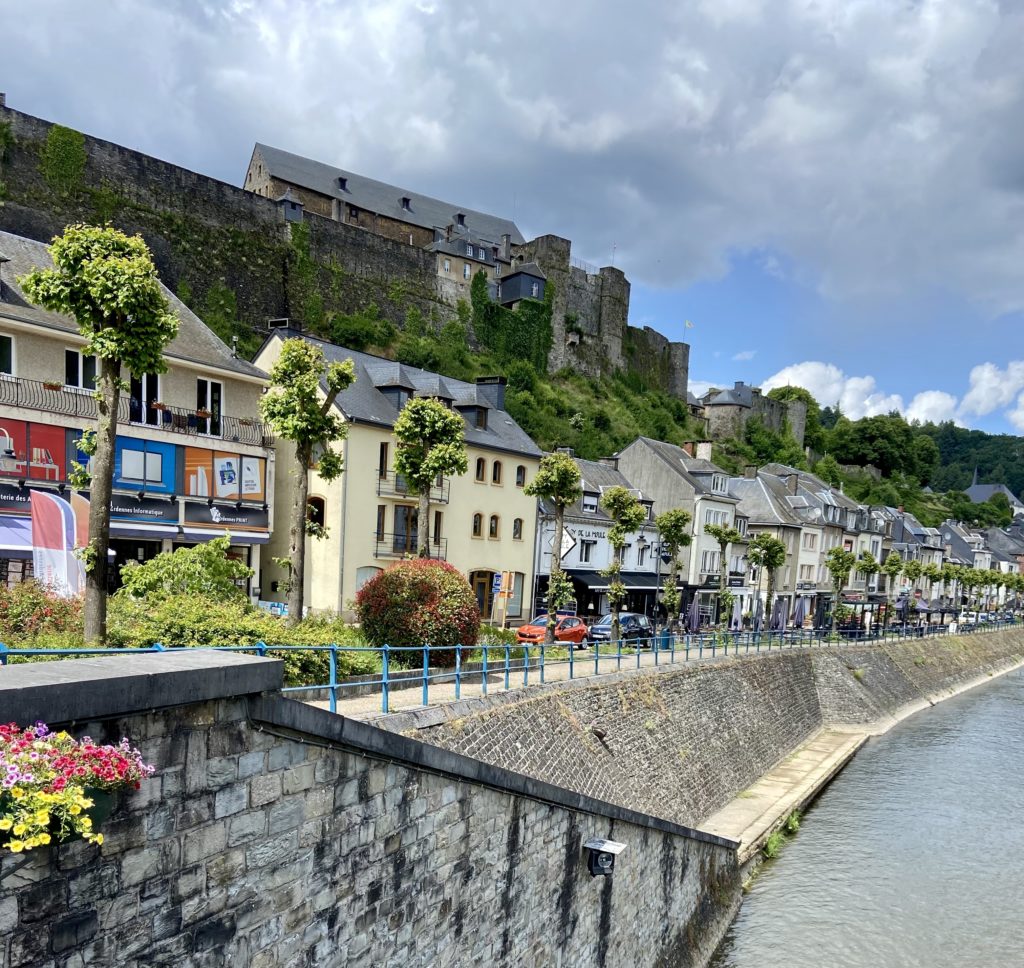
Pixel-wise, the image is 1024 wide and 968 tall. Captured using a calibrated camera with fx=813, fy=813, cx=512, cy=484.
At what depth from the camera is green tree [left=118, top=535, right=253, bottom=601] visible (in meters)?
14.1

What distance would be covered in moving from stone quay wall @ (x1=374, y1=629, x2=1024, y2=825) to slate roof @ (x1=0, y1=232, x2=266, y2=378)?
491 inches

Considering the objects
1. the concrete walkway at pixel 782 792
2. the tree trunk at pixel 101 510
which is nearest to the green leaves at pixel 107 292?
the tree trunk at pixel 101 510

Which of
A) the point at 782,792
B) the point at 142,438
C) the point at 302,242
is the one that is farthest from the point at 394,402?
the point at 302,242

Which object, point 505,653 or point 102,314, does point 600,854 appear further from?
point 102,314

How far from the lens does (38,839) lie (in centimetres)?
423

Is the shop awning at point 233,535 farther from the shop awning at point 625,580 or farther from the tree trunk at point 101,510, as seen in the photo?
the shop awning at point 625,580

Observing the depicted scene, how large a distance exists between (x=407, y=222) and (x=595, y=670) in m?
60.3

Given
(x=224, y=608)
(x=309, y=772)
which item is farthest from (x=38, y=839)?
(x=224, y=608)

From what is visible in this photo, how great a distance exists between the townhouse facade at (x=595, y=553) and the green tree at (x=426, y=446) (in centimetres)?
1543

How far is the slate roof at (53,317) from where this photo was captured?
73.9 ft

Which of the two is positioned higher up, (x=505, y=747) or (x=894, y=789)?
(x=505, y=747)

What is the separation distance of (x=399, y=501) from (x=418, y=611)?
625 inches

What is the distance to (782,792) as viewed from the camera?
73.2 feet

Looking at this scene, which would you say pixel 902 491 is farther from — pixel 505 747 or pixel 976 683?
pixel 505 747
